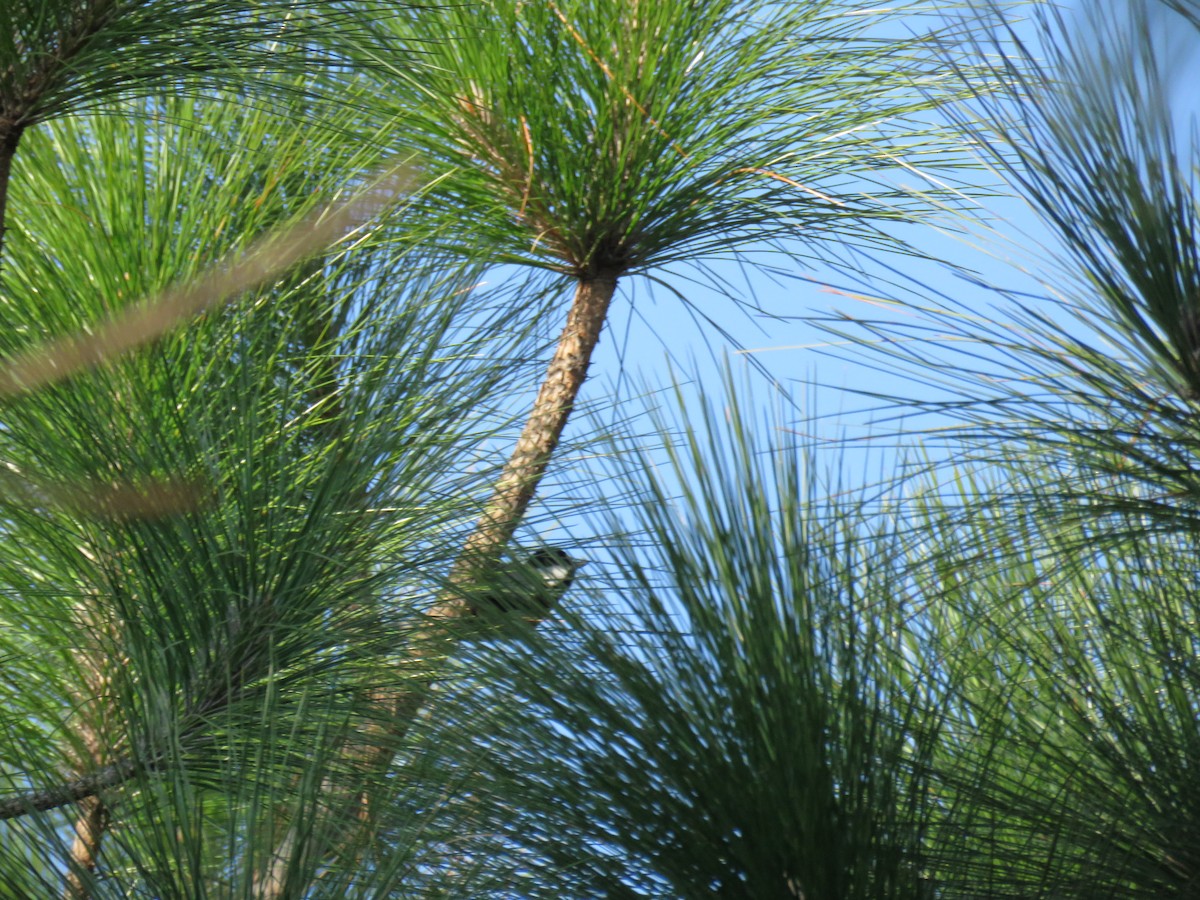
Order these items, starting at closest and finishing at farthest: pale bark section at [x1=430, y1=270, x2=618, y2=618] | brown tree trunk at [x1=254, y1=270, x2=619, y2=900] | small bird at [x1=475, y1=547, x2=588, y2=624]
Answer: small bird at [x1=475, y1=547, x2=588, y2=624], brown tree trunk at [x1=254, y1=270, x2=619, y2=900], pale bark section at [x1=430, y1=270, x2=618, y2=618]

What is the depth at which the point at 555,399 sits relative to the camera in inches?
48.9

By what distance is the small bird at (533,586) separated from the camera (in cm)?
78

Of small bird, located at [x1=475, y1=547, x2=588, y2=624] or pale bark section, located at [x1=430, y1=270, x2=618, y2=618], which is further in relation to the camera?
pale bark section, located at [x1=430, y1=270, x2=618, y2=618]

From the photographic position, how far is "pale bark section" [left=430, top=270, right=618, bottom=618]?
3.71 ft

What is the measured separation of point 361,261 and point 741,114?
38 centimetres

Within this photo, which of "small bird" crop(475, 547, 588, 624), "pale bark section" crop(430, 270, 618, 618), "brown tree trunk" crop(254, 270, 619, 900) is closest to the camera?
"small bird" crop(475, 547, 588, 624)

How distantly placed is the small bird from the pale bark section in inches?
9.4

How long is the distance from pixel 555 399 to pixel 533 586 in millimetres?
474

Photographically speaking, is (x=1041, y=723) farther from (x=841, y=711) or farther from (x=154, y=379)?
(x=154, y=379)

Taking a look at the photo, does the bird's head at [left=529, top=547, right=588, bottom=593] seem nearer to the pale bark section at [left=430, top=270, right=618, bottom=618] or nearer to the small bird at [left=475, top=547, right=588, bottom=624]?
the small bird at [left=475, top=547, right=588, bottom=624]

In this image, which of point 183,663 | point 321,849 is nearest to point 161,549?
point 183,663

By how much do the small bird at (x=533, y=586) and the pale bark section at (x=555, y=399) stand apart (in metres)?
0.24

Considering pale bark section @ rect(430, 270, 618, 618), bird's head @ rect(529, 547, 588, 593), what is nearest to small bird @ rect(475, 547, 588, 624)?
bird's head @ rect(529, 547, 588, 593)

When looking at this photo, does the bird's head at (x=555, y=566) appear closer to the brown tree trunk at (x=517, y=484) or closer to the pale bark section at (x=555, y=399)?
the brown tree trunk at (x=517, y=484)
